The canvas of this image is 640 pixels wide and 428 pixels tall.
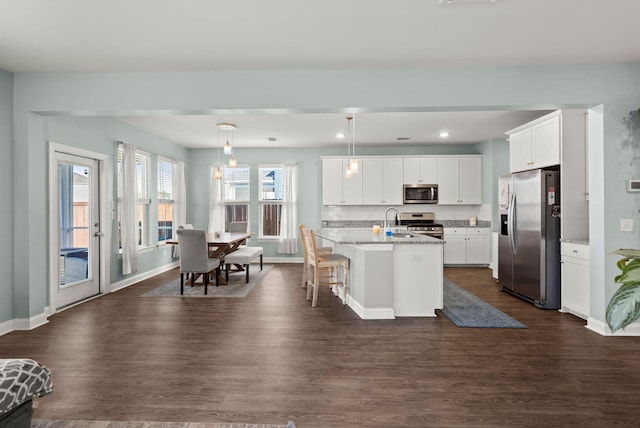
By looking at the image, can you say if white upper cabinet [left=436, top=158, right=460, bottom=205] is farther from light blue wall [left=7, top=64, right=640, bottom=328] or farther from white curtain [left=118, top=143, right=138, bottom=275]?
white curtain [left=118, top=143, right=138, bottom=275]

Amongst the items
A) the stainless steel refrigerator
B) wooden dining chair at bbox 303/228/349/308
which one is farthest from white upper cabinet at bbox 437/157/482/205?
wooden dining chair at bbox 303/228/349/308

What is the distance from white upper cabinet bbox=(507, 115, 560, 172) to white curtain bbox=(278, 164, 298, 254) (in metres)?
4.39

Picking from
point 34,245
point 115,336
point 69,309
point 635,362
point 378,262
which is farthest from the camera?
point 69,309

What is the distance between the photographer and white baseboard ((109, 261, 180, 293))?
557 centimetres

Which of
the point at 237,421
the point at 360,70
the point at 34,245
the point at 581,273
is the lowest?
the point at 237,421

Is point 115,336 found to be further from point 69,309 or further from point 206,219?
point 206,219

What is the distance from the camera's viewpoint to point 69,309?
4.53m

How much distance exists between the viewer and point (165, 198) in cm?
730

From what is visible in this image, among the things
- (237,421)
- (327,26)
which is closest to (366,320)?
(237,421)

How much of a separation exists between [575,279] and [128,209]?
6067 mm

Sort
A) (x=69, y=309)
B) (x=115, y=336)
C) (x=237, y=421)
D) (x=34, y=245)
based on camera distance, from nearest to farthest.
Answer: (x=237, y=421)
(x=115, y=336)
(x=34, y=245)
(x=69, y=309)

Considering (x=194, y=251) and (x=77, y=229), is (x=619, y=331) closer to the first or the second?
(x=194, y=251)

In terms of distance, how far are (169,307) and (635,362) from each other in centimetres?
471

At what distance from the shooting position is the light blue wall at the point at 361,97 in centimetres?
360
